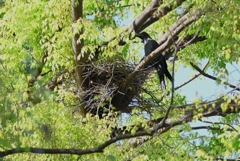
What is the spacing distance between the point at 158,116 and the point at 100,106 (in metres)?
1.40

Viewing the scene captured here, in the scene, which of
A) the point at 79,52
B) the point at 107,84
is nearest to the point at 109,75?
the point at 107,84

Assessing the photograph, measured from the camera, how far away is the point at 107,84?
10422mm

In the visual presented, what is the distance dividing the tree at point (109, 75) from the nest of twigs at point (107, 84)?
20mm

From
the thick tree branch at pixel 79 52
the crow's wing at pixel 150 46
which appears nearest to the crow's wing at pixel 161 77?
the crow's wing at pixel 150 46

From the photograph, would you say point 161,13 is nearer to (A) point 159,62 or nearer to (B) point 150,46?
(A) point 159,62

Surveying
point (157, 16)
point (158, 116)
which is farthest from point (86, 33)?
point (158, 116)

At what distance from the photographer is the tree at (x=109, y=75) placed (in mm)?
8234

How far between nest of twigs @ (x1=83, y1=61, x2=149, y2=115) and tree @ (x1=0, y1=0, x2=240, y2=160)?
20 millimetres

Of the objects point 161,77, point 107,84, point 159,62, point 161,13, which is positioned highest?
point 161,13

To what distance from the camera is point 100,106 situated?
10.7 m

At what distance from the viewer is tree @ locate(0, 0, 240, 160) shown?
8.23m

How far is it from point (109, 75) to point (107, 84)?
0.17 m

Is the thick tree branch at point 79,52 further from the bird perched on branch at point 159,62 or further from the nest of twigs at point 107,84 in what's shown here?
the bird perched on branch at point 159,62

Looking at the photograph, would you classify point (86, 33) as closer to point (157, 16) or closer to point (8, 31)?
point (157, 16)
